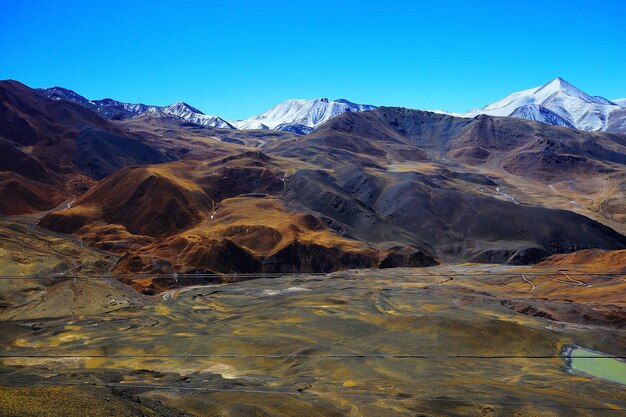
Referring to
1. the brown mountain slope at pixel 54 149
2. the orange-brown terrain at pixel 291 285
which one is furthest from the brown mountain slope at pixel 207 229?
the brown mountain slope at pixel 54 149

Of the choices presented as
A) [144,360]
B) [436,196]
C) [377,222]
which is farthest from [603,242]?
[144,360]

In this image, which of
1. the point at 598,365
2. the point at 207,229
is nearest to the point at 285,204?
the point at 207,229

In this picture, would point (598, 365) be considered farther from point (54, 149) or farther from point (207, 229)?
point (54, 149)

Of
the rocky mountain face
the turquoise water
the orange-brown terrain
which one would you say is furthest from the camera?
the rocky mountain face

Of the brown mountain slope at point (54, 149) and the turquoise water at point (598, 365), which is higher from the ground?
the brown mountain slope at point (54, 149)

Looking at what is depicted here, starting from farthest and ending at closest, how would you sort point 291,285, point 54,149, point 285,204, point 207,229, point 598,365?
point 54,149
point 285,204
point 207,229
point 291,285
point 598,365

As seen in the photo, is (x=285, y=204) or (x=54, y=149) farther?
(x=54, y=149)

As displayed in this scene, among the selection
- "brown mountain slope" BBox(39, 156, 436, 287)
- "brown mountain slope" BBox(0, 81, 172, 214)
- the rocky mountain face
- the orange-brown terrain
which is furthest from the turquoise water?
"brown mountain slope" BBox(0, 81, 172, 214)

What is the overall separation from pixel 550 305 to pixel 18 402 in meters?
41.5

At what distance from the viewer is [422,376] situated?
91.3 ft

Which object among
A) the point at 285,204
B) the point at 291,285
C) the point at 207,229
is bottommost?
the point at 291,285

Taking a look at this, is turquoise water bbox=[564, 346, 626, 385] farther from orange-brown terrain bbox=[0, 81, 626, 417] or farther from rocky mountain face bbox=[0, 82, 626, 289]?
rocky mountain face bbox=[0, 82, 626, 289]

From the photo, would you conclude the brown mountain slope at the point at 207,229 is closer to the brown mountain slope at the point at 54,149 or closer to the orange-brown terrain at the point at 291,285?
the orange-brown terrain at the point at 291,285

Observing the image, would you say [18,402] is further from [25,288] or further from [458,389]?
[25,288]
